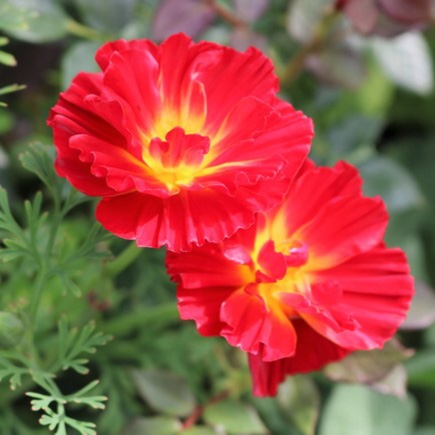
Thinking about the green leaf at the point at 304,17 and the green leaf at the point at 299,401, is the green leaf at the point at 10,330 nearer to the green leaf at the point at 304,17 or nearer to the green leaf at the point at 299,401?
the green leaf at the point at 299,401

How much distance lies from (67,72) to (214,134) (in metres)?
0.24

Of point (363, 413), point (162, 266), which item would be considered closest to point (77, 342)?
point (162, 266)

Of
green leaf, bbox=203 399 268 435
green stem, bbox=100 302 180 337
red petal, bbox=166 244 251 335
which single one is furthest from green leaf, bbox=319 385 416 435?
red petal, bbox=166 244 251 335

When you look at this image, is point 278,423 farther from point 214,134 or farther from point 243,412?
point 214,134

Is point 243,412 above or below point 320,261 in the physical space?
below

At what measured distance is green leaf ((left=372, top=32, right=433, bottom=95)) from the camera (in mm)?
880

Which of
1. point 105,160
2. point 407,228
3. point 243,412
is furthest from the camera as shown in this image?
point 407,228

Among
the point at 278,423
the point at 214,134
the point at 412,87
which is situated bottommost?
the point at 278,423

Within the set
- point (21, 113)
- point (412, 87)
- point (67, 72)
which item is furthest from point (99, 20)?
point (412, 87)

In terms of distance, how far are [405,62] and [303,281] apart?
1.44 feet

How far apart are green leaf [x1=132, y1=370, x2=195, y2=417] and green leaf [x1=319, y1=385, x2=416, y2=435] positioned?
165 mm

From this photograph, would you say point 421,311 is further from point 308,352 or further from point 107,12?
point 107,12

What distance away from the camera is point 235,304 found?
0.48m

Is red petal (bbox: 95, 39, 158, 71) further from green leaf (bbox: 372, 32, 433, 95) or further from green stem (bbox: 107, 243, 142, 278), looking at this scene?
green leaf (bbox: 372, 32, 433, 95)
